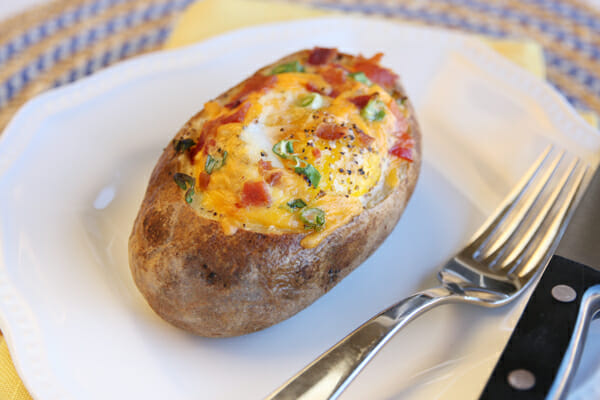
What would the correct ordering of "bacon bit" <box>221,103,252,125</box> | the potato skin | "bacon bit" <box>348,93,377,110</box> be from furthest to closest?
"bacon bit" <box>348,93,377,110</box> → "bacon bit" <box>221,103,252,125</box> → the potato skin

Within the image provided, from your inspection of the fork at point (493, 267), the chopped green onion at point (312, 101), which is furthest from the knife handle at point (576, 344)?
the chopped green onion at point (312, 101)

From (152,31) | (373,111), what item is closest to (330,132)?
(373,111)

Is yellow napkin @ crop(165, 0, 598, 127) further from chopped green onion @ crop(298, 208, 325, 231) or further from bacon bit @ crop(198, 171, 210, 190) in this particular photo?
chopped green onion @ crop(298, 208, 325, 231)

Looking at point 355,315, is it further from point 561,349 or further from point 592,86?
point 592,86

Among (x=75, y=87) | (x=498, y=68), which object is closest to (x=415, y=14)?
(x=498, y=68)

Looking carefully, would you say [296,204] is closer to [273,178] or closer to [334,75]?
[273,178]

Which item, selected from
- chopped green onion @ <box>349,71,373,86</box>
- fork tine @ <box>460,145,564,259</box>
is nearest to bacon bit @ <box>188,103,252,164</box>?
chopped green onion @ <box>349,71,373,86</box>
